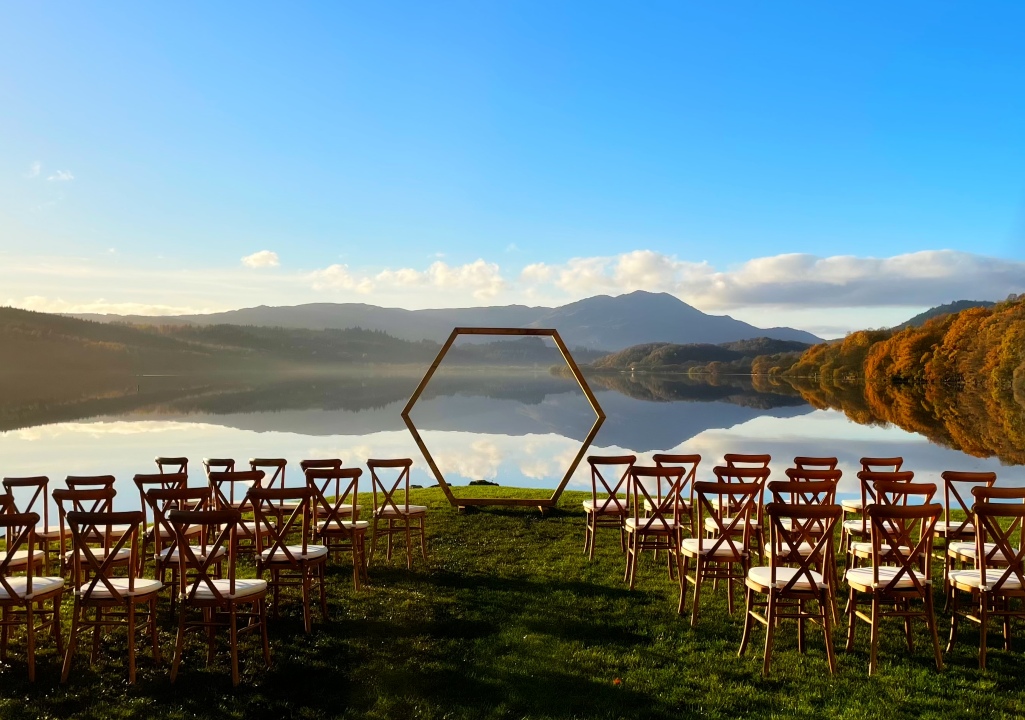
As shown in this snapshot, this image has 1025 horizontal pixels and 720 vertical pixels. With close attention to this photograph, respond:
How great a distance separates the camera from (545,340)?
13.7 metres

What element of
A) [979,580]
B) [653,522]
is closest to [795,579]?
[979,580]

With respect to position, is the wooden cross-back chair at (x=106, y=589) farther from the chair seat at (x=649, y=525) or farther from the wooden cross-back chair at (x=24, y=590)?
the chair seat at (x=649, y=525)

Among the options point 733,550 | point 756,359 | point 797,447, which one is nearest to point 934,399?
point 797,447

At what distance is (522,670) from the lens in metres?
5.93

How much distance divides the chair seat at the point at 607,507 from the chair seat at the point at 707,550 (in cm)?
211

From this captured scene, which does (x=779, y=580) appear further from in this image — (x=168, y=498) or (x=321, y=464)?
(x=168, y=498)

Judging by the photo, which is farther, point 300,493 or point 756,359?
point 756,359

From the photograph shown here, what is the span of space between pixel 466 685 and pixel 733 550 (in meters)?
2.72

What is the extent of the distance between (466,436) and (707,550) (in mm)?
13756

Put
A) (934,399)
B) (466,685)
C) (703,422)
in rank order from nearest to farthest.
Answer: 1. (466,685)
2. (703,422)
3. (934,399)

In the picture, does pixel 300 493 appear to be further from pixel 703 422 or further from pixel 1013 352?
pixel 1013 352

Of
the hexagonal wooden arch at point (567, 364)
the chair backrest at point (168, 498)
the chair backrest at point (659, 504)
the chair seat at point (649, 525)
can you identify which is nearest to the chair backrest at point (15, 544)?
the chair backrest at point (168, 498)

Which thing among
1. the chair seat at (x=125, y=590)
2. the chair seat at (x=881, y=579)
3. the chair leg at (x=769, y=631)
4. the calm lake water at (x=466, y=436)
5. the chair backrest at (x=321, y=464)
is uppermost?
the chair backrest at (x=321, y=464)

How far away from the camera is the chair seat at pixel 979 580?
6082mm
